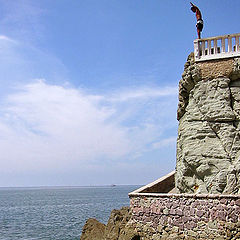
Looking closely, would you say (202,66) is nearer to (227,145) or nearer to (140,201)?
(227,145)

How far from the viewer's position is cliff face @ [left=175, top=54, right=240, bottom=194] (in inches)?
518

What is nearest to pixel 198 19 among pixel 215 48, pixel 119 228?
pixel 215 48

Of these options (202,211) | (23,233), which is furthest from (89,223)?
(23,233)

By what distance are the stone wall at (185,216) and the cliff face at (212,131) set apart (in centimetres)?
126

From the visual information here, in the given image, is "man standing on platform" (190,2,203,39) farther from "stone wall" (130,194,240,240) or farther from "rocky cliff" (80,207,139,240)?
"rocky cliff" (80,207,139,240)

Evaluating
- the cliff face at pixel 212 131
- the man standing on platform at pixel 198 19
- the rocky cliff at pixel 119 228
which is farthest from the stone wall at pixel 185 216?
the man standing on platform at pixel 198 19

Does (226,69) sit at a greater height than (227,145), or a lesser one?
greater

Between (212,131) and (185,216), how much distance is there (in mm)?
3665

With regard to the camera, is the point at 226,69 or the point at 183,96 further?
the point at 183,96

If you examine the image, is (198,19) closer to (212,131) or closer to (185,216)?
(212,131)

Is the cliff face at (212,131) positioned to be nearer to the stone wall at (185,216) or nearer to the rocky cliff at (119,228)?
the stone wall at (185,216)

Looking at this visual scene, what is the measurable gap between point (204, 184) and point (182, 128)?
2768mm

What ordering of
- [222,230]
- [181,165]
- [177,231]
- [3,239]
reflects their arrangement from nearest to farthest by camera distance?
1. [222,230]
2. [177,231]
3. [181,165]
4. [3,239]

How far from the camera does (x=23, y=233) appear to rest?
92.6ft
